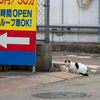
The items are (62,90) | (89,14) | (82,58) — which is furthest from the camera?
(89,14)

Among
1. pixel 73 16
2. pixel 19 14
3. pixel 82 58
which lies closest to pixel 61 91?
pixel 19 14

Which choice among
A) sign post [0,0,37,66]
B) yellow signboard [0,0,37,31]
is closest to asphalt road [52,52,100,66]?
sign post [0,0,37,66]

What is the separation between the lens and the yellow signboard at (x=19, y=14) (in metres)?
8.17

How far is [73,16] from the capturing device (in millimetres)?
16172

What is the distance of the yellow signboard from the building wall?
27.0ft

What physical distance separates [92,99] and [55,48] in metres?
11.9

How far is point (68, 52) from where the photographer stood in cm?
1661

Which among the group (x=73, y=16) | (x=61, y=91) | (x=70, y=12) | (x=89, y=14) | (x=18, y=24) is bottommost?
(x=61, y=91)

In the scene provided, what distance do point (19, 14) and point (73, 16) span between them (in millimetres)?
8422

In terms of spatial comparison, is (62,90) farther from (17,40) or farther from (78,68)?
(17,40)

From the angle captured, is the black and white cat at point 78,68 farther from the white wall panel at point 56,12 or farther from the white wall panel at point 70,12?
the white wall panel at point 56,12

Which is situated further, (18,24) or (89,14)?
(89,14)

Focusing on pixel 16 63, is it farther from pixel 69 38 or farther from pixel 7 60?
pixel 69 38

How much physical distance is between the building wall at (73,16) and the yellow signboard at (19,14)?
8.23m
